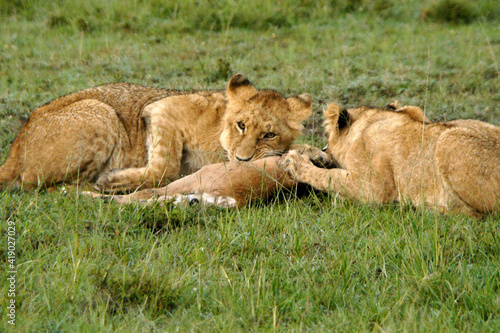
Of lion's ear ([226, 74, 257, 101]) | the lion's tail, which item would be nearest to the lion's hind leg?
lion's ear ([226, 74, 257, 101])

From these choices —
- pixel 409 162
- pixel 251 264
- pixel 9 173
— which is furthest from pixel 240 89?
pixel 251 264

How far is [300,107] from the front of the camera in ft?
15.9

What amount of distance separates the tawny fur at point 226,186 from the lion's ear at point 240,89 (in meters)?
0.74

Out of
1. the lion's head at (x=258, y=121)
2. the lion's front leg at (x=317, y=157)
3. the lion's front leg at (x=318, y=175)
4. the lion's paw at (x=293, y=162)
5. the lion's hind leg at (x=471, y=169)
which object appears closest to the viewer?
the lion's hind leg at (x=471, y=169)

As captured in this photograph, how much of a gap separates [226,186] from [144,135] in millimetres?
1388

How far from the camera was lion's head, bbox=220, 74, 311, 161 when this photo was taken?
14.8 ft

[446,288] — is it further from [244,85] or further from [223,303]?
[244,85]

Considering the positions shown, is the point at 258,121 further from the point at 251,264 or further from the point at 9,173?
the point at 9,173

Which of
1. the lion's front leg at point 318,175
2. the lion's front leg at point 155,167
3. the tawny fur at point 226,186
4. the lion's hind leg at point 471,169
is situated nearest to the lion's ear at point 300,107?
the lion's front leg at point 318,175

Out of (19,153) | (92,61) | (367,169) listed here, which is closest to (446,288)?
(367,169)

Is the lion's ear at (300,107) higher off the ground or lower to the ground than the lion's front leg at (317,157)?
higher

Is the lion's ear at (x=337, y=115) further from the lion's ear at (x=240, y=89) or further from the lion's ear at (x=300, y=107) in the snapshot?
the lion's ear at (x=240, y=89)

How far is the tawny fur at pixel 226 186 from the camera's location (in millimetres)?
3922

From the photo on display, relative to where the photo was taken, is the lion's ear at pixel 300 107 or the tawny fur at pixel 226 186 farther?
the lion's ear at pixel 300 107
